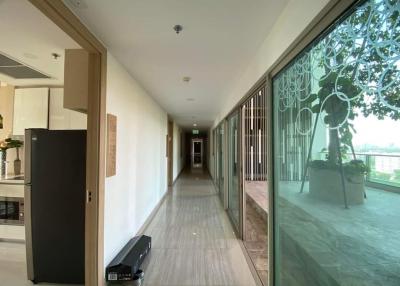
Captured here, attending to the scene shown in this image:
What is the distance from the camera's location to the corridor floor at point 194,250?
2.71 meters

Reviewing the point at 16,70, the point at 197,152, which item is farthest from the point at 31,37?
the point at 197,152

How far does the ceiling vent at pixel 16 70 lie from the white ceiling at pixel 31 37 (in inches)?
5.1

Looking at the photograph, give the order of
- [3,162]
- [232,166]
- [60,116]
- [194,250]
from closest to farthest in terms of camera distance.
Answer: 1. [194,250]
2. [60,116]
3. [3,162]
4. [232,166]

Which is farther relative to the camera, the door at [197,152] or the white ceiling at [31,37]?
the door at [197,152]

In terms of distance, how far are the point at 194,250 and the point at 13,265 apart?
2.43 meters

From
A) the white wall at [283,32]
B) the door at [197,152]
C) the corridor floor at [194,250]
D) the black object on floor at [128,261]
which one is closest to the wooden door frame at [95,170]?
the black object on floor at [128,261]

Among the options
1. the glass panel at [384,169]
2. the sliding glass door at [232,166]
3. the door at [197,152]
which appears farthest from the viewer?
the door at [197,152]

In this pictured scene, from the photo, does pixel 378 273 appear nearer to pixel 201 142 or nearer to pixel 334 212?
pixel 334 212

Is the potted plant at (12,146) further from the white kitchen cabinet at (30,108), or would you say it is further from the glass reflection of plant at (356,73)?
the glass reflection of plant at (356,73)

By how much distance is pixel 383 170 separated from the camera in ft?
3.02

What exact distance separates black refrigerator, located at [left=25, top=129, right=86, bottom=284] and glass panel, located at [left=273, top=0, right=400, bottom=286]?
2.23m

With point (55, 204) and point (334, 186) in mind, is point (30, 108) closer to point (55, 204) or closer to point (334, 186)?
point (55, 204)

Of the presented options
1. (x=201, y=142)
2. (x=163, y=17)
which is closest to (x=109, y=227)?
(x=163, y=17)

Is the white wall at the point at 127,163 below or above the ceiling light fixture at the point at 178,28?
below
